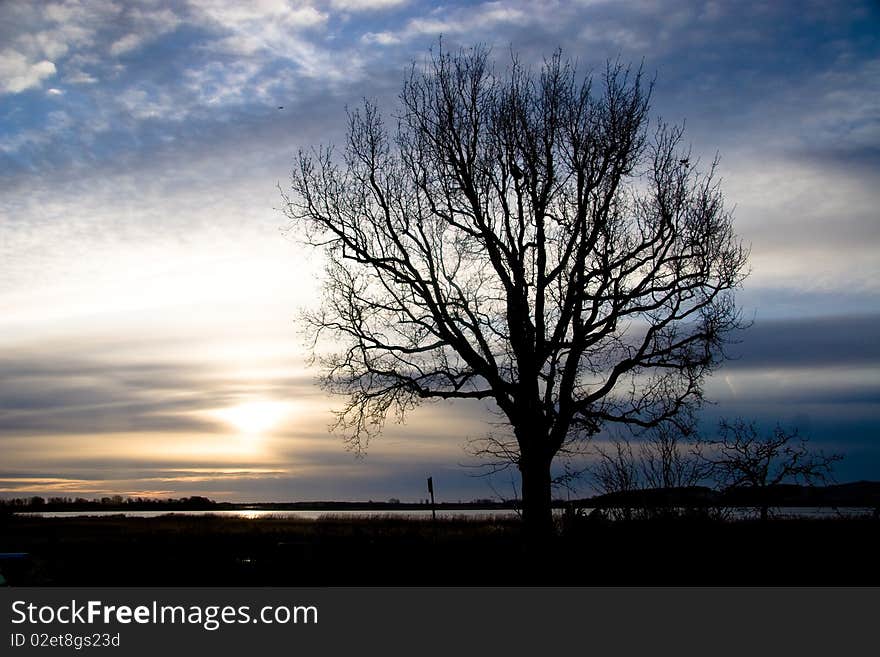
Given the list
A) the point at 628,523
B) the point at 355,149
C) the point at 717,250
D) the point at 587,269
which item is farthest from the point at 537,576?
the point at 355,149

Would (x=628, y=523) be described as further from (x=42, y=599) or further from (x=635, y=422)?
(x=42, y=599)

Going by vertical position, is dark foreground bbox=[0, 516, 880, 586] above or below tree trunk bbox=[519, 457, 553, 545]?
below

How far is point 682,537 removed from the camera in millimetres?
16344

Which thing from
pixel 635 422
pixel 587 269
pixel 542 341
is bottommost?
pixel 635 422

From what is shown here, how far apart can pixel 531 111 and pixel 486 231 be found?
3.62 metres

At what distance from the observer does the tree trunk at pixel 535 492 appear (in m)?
22.3

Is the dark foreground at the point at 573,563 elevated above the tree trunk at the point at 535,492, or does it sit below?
below

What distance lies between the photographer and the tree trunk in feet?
73.2

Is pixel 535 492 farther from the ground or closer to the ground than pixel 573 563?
farther from the ground

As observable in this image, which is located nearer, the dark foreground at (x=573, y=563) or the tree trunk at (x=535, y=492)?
the dark foreground at (x=573, y=563)

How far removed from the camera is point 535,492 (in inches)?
898

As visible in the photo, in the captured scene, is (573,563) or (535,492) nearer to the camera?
(573,563)

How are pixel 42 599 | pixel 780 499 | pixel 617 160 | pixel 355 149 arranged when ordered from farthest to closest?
1. pixel 355 149
2. pixel 617 160
3. pixel 780 499
4. pixel 42 599

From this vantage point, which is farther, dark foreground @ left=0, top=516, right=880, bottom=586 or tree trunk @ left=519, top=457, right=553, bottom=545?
tree trunk @ left=519, top=457, right=553, bottom=545
